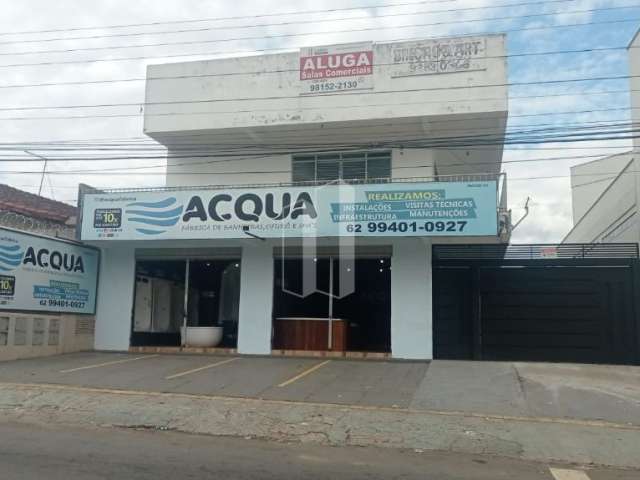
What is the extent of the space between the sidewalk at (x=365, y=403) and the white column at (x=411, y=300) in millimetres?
985

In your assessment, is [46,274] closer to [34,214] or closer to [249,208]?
[34,214]

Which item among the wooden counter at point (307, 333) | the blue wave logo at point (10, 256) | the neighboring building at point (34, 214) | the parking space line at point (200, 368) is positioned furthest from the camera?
the neighboring building at point (34, 214)

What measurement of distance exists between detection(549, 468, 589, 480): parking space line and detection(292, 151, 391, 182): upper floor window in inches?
458

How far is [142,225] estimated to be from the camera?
53.9 ft

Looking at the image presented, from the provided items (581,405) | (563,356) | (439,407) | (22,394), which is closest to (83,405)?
(22,394)

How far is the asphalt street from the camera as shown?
6711 mm

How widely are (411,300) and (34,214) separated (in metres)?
11.7

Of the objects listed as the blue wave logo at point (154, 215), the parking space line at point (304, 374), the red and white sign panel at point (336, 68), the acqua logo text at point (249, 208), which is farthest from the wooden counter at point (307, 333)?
the red and white sign panel at point (336, 68)

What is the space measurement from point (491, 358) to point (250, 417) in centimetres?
803

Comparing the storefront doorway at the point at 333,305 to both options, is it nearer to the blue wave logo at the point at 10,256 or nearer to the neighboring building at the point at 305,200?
the neighboring building at the point at 305,200

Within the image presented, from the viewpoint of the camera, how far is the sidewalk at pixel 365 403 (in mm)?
8758

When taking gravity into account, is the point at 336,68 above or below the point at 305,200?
above

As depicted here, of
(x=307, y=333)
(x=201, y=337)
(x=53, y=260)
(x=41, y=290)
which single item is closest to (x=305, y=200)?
(x=307, y=333)

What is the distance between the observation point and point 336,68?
18000mm
